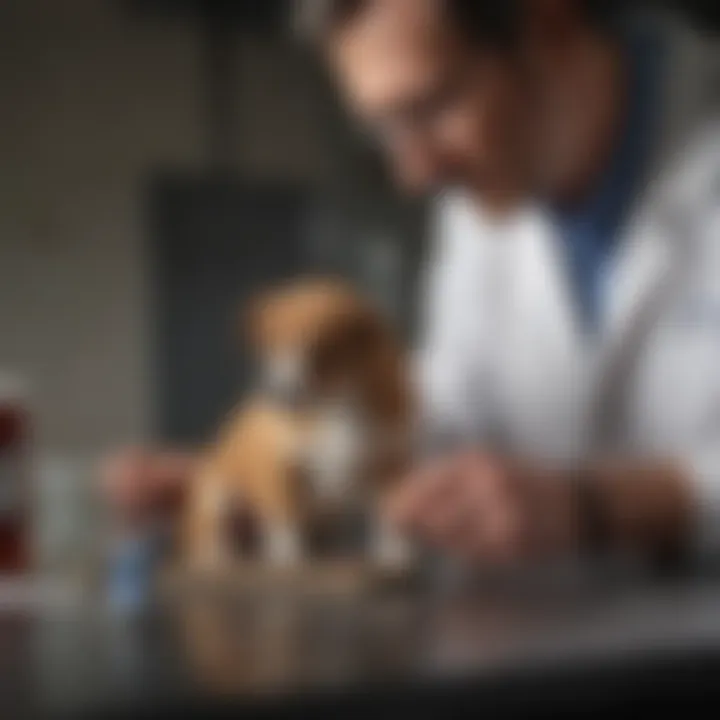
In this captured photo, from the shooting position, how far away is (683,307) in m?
0.91

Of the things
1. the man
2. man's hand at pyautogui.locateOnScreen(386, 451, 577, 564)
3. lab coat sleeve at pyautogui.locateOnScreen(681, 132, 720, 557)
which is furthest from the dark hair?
man's hand at pyautogui.locateOnScreen(386, 451, 577, 564)

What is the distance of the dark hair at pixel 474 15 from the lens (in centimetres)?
84

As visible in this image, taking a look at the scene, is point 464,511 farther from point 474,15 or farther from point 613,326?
point 474,15

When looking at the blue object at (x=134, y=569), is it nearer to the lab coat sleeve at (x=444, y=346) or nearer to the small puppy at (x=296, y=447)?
the small puppy at (x=296, y=447)

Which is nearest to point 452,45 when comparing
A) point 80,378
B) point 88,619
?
point 80,378

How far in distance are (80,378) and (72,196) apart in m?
0.10

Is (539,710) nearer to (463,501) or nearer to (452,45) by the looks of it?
(463,501)

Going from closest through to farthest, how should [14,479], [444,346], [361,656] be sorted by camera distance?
1. [361,656]
2. [14,479]
3. [444,346]

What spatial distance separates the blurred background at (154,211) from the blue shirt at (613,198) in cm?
11

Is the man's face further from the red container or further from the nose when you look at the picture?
the red container

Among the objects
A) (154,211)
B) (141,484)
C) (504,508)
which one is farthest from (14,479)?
(504,508)

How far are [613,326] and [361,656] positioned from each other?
0.39 m

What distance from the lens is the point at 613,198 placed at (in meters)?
0.93

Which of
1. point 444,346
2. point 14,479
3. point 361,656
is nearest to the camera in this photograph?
point 361,656
